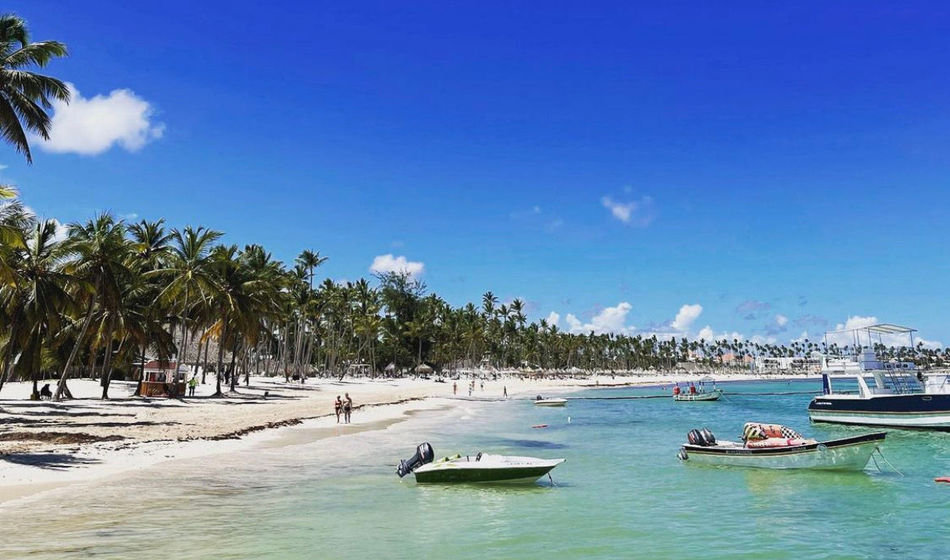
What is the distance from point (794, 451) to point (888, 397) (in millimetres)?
20804

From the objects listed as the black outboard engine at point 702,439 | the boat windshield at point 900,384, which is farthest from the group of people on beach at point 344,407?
the boat windshield at point 900,384

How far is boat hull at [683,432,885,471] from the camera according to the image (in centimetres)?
2028

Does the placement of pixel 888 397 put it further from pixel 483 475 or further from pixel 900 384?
pixel 483 475

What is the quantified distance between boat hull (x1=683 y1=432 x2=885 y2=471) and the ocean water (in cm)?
33

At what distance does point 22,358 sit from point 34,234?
1321 centimetres

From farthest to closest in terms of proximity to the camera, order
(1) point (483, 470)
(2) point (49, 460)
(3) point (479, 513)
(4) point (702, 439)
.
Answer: (4) point (702, 439) → (2) point (49, 460) → (1) point (483, 470) → (3) point (479, 513)

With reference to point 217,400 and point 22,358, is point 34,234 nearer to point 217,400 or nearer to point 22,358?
point 22,358

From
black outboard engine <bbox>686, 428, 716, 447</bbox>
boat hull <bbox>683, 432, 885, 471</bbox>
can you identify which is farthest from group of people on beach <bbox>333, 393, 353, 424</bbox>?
boat hull <bbox>683, 432, 885, 471</bbox>

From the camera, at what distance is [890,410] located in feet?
118

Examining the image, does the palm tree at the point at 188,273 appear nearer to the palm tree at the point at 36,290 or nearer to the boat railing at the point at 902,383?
the palm tree at the point at 36,290

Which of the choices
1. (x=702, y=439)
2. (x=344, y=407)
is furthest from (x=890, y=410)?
(x=344, y=407)

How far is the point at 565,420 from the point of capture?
147 ft

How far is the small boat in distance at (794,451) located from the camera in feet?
66.7

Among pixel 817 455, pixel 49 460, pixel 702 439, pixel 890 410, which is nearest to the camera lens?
pixel 49 460
